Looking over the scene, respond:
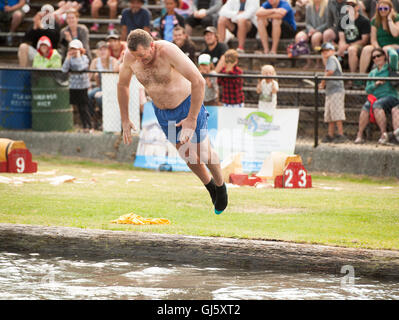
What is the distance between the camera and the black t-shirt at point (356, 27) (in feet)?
44.1

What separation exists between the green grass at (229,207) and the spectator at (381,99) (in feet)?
2.68

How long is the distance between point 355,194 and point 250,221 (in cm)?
252

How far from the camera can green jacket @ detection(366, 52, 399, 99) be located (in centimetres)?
1178

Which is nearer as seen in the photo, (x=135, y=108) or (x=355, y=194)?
(x=355, y=194)

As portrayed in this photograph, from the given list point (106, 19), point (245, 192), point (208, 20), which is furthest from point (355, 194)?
point (106, 19)

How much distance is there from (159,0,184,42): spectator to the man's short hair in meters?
7.94

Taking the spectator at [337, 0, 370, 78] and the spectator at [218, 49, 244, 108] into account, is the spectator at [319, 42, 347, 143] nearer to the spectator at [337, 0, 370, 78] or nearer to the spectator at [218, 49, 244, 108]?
the spectator at [337, 0, 370, 78]

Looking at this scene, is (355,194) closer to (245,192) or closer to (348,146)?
(245,192)

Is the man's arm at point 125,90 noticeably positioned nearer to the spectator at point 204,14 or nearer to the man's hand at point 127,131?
the man's hand at point 127,131

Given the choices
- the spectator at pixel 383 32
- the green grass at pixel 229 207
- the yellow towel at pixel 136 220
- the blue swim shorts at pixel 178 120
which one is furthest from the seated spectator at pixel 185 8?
the yellow towel at pixel 136 220

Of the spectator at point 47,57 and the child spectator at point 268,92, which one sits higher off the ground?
the spectator at point 47,57

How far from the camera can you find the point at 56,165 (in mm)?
13203

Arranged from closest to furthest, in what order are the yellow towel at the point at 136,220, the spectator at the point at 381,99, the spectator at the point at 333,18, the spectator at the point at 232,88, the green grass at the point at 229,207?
1. the green grass at the point at 229,207
2. the yellow towel at the point at 136,220
3. the spectator at the point at 381,99
4. the spectator at the point at 232,88
5. the spectator at the point at 333,18
